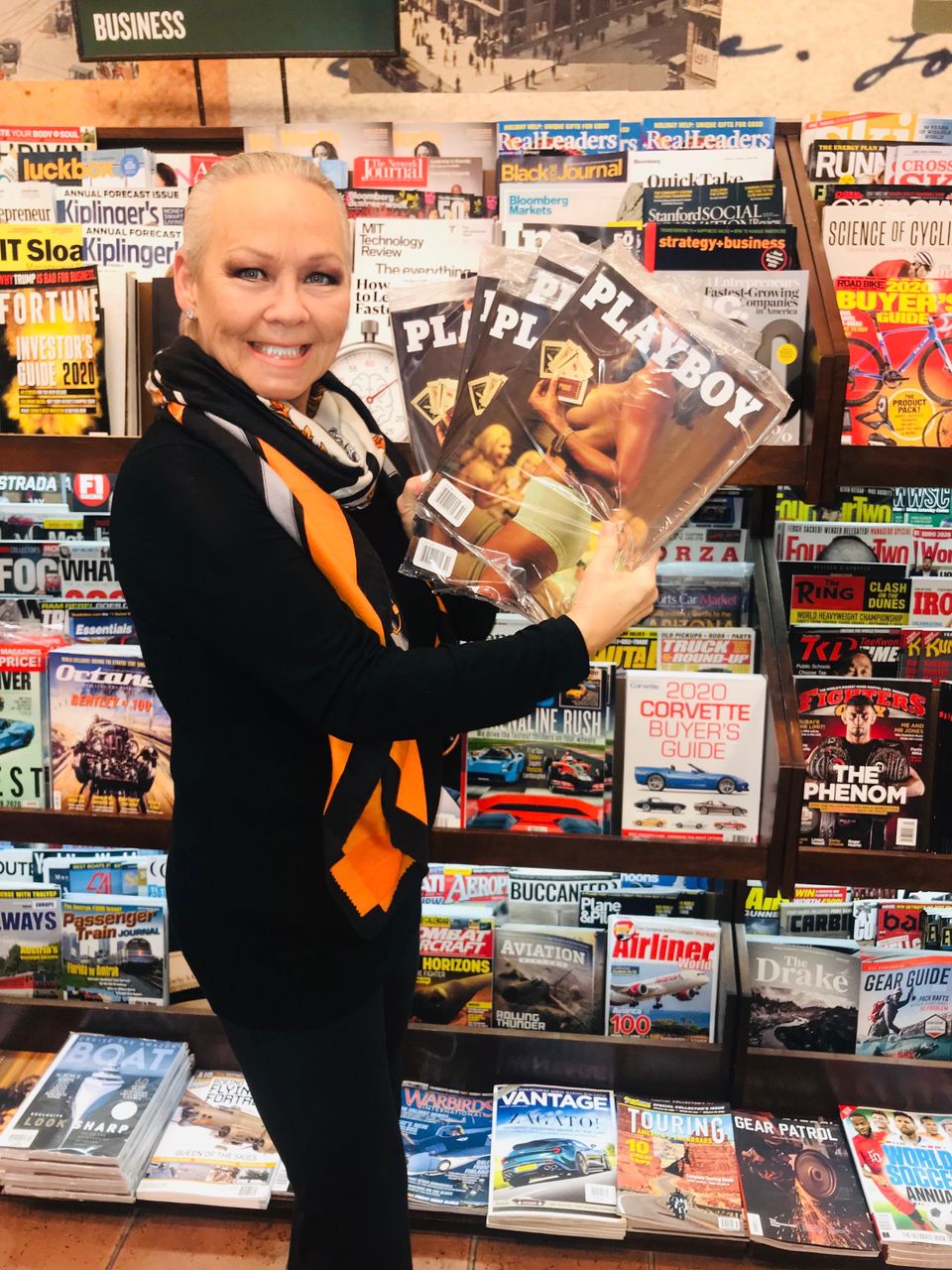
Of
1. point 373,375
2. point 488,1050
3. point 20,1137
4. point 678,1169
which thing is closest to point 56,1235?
point 20,1137

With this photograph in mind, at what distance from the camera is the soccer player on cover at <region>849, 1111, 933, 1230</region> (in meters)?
1.88

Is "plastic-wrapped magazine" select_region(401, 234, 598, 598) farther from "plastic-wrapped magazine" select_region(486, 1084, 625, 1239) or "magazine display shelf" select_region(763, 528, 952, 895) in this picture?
"plastic-wrapped magazine" select_region(486, 1084, 625, 1239)

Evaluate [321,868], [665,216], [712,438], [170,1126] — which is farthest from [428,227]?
[170,1126]

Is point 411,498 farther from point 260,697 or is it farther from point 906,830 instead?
point 906,830

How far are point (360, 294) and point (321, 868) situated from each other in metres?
0.96

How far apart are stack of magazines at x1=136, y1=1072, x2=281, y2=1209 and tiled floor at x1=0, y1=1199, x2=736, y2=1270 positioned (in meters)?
0.06

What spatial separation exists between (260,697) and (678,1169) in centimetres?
139

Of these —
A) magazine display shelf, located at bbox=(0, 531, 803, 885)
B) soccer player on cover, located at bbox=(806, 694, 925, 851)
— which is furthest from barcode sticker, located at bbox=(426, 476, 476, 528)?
soccer player on cover, located at bbox=(806, 694, 925, 851)

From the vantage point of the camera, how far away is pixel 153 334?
5.39 feet

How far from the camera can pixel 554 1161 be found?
1.99m

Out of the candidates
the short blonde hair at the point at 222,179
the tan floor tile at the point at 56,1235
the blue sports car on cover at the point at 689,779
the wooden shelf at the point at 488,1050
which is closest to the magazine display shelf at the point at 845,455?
the blue sports car on cover at the point at 689,779

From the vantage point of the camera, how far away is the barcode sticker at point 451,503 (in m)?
1.30

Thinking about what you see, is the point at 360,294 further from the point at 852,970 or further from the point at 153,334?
the point at 852,970

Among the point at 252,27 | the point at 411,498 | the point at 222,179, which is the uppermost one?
the point at 252,27
